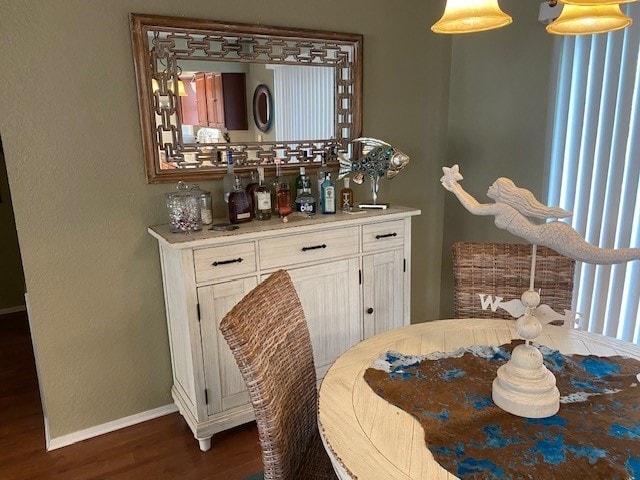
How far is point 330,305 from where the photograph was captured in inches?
95.3

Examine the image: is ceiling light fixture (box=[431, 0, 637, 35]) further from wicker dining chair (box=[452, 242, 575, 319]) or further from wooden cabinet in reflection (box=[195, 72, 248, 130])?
wooden cabinet in reflection (box=[195, 72, 248, 130])

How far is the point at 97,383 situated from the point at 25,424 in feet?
1.57

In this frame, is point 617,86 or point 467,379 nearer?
point 467,379

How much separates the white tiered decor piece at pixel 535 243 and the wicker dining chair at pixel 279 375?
22.4 inches

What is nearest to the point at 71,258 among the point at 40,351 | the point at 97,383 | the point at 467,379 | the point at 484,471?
the point at 40,351

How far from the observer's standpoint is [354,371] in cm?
138

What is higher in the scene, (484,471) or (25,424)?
(484,471)

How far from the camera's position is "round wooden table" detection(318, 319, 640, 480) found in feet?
3.31

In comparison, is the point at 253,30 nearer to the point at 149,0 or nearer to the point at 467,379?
the point at 149,0

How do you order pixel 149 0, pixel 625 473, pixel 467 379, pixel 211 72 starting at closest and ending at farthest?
1. pixel 625 473
2. pixel 467 379
3. pixel 149 0
4. pixel 211 72

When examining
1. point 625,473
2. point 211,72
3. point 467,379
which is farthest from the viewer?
point 211,72

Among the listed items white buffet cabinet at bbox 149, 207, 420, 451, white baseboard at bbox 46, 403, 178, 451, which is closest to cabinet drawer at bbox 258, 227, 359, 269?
white buffet cabinet at bbox 149, 207, 420, 451

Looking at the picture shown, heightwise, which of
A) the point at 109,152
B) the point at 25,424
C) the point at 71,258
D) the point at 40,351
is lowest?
the point at 25,424

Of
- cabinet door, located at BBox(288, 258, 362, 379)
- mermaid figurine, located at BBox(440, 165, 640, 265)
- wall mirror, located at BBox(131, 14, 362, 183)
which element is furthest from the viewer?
cabinet door, located at BBox(288, 258, 362, 379)
